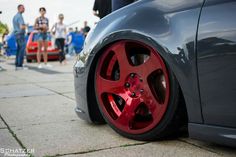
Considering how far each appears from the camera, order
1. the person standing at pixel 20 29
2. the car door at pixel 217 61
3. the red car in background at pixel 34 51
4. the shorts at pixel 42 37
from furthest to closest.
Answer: the red car in background at pixel 34 51, the shorts at pixel 42 37, the person standing at pixel 20 29, the car door at pixel 217 61

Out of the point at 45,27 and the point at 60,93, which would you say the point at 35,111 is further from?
the point at 45,27

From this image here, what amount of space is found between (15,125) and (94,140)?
894 mm

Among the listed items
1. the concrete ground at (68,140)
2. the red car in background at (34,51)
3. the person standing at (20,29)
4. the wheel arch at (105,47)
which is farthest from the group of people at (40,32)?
the wheel arch at (105,47)

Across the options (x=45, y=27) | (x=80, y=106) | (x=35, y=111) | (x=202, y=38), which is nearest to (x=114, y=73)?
(x=80, y=106)

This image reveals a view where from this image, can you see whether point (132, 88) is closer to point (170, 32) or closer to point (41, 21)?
point (170, 32)

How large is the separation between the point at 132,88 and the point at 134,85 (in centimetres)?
3

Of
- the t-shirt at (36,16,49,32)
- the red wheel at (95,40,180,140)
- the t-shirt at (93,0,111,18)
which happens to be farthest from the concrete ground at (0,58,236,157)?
the t-shirt at (36,16,49,32)

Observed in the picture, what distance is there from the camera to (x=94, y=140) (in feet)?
8.54

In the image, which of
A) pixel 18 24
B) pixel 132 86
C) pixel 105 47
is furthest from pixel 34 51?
pixel 132 86

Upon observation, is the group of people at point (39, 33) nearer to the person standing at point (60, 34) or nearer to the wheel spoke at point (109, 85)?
the person standing at point (60, 34)

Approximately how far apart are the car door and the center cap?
54 centimetres

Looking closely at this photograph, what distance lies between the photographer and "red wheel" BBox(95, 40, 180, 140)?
2422 mm

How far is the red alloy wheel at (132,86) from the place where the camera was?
2430mm

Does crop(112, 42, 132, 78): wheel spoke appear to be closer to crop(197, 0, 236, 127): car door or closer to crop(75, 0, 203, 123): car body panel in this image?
crop(75, 0, 203, 123): car body panel
